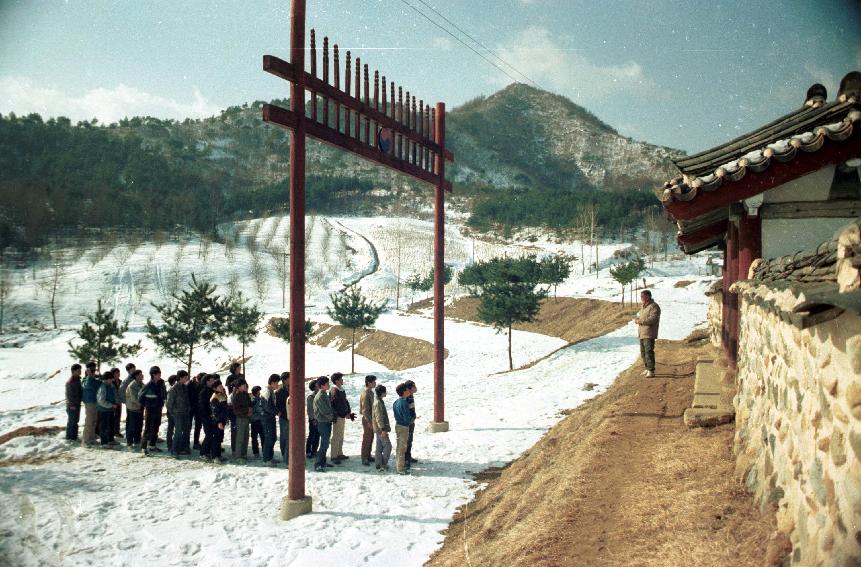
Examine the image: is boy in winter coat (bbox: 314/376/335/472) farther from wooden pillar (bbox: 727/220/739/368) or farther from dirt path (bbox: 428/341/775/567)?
wooden pillar (bbox: 727/220/739/368)

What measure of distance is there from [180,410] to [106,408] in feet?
5.88

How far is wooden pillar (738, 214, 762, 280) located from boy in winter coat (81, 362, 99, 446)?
36.1 feet

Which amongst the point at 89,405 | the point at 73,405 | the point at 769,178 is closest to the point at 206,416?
the point at 89,405

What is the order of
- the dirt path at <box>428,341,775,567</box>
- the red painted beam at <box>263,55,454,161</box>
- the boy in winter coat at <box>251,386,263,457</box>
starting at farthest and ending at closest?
the boy in winter coat at <box>251,386,263,457</box>
the red painted beam at <box>263,55,454,161</box>
the dirt path at <box>428,341,775,567</box>

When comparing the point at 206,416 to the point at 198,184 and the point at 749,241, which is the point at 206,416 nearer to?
the point at 749,241

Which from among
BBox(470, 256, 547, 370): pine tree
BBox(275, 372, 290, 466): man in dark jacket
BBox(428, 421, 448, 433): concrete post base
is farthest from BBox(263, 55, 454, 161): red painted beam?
BBox(470, 256, 547, 370): pine tree

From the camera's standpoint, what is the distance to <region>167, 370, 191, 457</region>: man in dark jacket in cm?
984

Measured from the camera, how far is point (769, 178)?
6.04 m

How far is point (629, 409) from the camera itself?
8609mm

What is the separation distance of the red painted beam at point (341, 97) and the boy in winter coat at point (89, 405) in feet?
22.7

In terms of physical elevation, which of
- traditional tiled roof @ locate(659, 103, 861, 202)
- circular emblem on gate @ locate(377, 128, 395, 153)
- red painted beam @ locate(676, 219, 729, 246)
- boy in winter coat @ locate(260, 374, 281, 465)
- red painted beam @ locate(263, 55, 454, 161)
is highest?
red painted beam @ locate(263, 55, 454, 161)

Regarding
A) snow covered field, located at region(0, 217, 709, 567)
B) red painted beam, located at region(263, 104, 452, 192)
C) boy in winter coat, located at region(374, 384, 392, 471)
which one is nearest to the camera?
snow covered field, located at region(0, 217, 709, 567)

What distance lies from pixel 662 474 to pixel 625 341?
16.6 meters

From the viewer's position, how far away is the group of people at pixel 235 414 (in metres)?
9.26
